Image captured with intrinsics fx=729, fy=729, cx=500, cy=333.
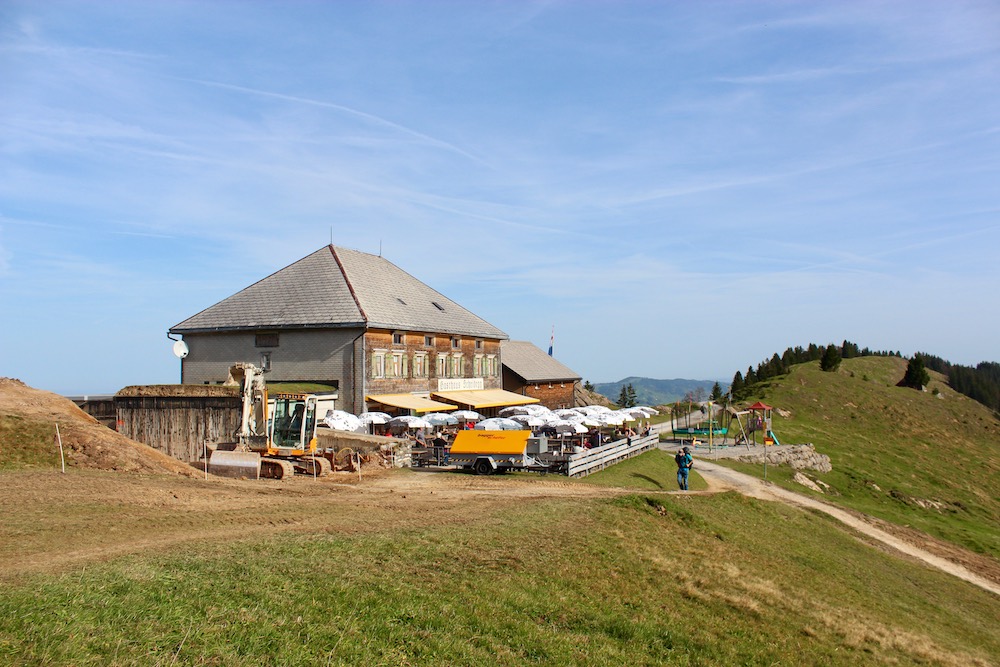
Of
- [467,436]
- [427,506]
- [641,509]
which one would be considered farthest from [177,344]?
[641,509]

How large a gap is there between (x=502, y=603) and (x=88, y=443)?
18025mm

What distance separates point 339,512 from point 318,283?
29.6m

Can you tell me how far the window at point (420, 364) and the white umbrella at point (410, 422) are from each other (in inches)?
359

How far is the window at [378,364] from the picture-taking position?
1666 inches

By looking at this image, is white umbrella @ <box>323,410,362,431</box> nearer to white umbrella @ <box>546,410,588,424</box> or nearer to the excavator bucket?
the excavator bucket

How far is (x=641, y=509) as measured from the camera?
19.8 m

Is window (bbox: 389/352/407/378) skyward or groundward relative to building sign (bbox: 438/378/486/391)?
skyward

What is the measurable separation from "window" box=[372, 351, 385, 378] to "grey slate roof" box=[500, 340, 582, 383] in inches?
750

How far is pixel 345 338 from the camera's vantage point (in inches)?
1649

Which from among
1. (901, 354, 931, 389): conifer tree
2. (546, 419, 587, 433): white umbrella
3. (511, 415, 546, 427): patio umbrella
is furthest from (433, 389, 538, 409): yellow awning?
(901, 354, 931, 389): conifer tree

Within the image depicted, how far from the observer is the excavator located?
2652cm

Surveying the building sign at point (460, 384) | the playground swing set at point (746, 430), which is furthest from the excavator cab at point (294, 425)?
the playground swing set at point (746, 430)

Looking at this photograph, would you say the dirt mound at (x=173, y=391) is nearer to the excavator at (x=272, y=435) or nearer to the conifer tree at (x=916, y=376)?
the excavator at (x=272, y=435)

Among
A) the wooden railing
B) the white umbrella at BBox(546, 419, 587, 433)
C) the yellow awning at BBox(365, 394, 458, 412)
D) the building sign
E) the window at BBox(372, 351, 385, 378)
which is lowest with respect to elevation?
the wooden railing
